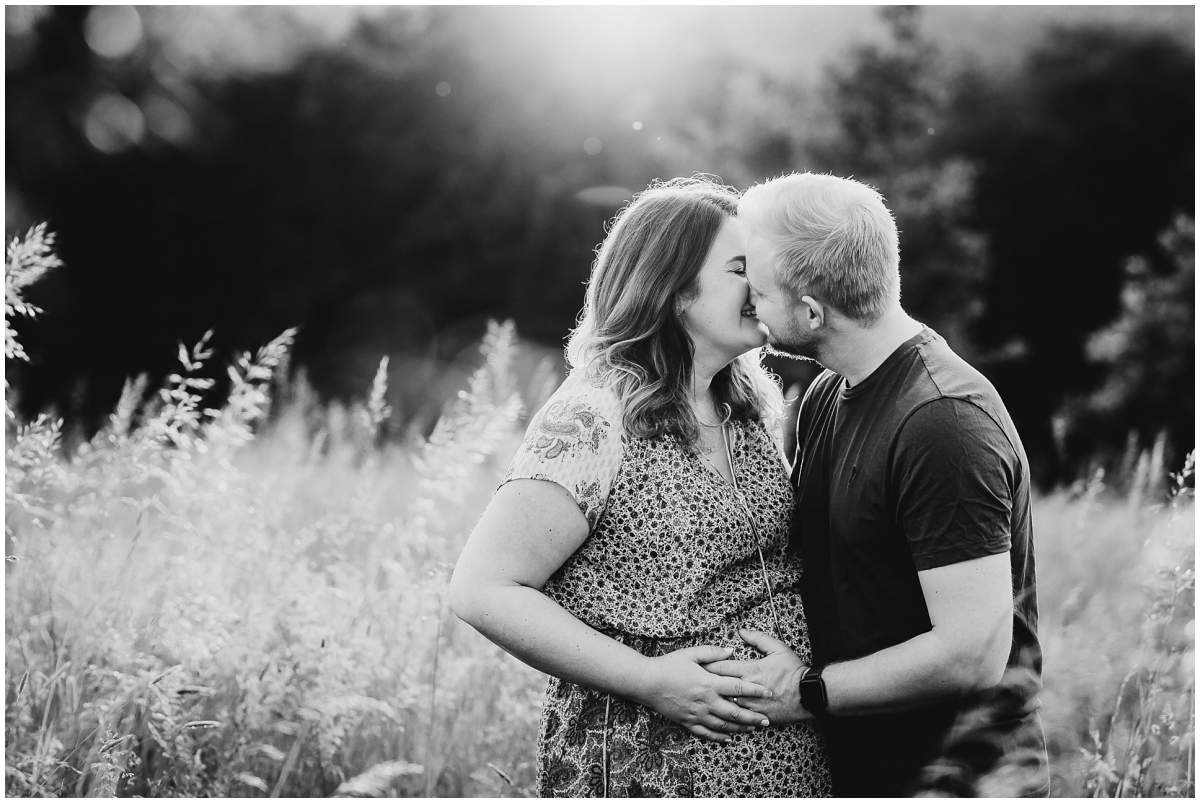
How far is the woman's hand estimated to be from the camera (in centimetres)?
218

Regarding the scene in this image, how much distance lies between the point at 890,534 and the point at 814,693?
1.32 feet

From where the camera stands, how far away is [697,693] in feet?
7.15

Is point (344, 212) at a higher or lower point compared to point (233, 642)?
higher

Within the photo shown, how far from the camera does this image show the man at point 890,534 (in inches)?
81.0

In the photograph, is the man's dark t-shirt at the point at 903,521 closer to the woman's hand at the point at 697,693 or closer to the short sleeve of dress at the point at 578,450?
the woman's hand at the point at 697,693

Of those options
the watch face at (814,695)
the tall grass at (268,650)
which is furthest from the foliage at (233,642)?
the watch face at (814,695)

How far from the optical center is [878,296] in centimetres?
237

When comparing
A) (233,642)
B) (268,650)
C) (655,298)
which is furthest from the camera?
(268,650)

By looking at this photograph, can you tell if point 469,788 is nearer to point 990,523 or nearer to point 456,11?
point 990,523

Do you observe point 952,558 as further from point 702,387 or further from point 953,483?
point 702,387

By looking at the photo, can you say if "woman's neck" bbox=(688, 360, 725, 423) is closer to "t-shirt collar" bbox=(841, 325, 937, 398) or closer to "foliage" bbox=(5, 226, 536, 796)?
"t-shirt collar" bbox=(841, 325, 937, 398)

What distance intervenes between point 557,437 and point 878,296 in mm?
854

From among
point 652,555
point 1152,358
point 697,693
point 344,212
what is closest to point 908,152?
point 1152,358

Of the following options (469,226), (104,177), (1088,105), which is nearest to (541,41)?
(469,226)
